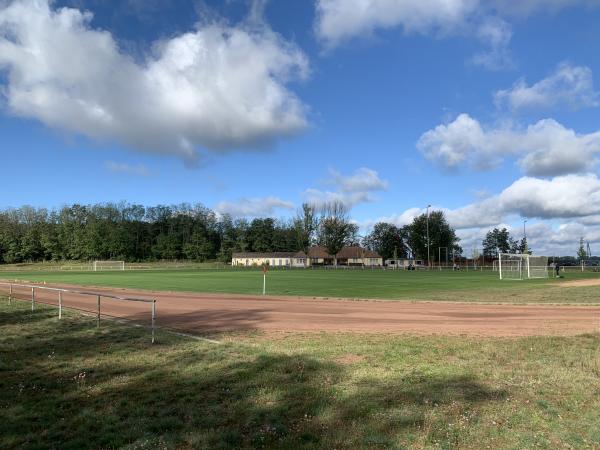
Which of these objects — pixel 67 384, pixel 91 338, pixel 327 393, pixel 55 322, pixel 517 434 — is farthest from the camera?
→ pixel 55 322

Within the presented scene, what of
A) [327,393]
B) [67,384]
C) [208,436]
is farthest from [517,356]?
[67,384]

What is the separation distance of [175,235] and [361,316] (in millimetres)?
132765

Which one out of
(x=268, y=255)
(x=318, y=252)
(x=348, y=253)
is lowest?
(x=268, y=255)

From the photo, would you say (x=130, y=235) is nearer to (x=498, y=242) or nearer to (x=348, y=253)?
(x=348, y=253)

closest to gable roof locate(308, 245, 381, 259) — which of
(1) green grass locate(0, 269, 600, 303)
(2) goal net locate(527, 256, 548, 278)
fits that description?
(2) goal net locate(527, 256, 548, 278)

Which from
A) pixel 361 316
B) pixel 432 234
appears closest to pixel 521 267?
pixel 361 316

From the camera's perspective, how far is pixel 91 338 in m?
13.2

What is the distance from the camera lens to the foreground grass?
565 cm

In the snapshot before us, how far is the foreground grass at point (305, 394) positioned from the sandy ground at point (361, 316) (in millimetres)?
2680

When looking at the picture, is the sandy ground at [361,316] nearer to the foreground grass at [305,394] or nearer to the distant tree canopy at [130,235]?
the foreground grass at [305,394]

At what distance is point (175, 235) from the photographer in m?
145

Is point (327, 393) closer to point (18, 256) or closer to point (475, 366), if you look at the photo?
point (475, 366)

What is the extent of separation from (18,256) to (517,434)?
13871 cm

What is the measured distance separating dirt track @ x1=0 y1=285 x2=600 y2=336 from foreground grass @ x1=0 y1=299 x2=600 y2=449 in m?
2.77
